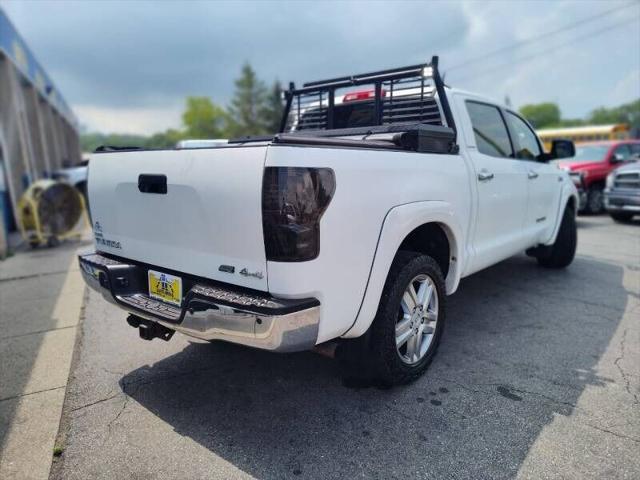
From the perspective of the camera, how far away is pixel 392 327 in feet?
8.38

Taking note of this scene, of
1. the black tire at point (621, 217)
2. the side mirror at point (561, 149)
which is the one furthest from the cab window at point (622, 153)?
the side mirror at point (561, 149)

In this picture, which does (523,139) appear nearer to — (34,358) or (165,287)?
(165,287)

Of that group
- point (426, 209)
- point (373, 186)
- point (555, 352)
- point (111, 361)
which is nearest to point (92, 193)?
point (111, 361)

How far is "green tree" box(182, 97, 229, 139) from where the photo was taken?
3452 inches

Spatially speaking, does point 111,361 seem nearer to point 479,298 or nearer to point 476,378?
point 476,378

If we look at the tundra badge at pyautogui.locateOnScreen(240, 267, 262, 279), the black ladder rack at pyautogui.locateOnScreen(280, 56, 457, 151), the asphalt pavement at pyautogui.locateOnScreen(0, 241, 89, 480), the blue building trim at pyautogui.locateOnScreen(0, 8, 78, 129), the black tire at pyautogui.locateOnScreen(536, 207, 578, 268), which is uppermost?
the blue building trim at pyautogui.locateOnScreen(0, 8, 78, 129)

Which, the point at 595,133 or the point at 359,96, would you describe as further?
the point at 595,133

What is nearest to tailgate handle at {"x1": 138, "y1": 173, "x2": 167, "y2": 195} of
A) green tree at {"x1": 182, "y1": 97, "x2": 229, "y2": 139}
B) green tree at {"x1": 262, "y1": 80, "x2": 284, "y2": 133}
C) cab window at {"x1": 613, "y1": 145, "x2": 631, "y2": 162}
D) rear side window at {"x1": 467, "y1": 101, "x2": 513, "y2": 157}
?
rear side window at {"x1": 467, "y1": 101, "x2": 513, "y2": 157}

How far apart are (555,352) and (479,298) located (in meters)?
1.29

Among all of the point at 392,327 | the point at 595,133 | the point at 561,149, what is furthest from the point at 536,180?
the point at 595,133

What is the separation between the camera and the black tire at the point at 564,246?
543cm

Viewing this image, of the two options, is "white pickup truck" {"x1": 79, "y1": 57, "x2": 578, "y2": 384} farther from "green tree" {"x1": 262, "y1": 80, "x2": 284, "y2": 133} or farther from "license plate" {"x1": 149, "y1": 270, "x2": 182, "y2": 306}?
"green tree" {"x1": 262, "y1": 80, "x2": 284, "y2": 133}

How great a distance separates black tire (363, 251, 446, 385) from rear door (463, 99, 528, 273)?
3.21 feet

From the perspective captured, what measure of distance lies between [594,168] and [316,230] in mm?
11606
